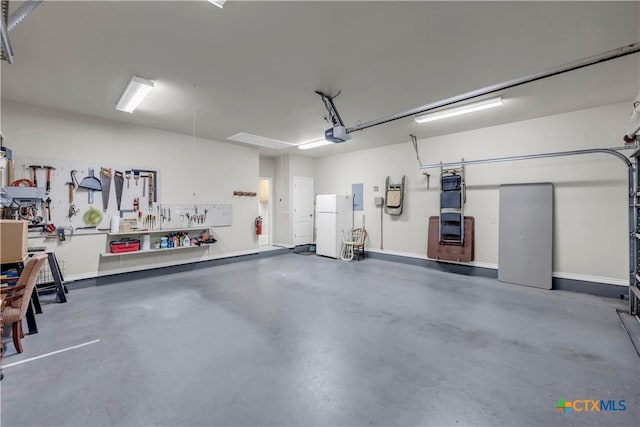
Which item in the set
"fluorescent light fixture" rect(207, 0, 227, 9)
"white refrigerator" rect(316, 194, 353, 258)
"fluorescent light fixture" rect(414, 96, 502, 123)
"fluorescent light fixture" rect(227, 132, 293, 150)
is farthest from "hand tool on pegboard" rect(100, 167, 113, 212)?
"fluorescent light fixture" rect(414, 96, 502, 123)

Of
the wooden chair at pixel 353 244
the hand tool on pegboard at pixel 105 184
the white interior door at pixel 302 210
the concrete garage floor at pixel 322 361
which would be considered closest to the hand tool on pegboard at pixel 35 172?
the hand tool on pegboard at pixel 105 184

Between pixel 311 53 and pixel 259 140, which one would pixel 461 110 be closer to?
pixel 311 53

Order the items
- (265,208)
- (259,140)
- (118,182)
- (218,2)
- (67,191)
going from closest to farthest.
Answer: (218,2) < (67,191) < (118,182) < (259,140) < (265,208)

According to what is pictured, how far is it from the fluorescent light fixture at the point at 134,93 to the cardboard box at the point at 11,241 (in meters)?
1.96

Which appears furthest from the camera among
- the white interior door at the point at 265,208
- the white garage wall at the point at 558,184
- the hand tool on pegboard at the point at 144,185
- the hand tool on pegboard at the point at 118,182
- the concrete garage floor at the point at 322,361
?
the white interior door at the point at 265,208

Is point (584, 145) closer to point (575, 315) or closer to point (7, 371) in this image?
point (575, 315)

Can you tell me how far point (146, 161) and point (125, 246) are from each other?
1.69 meters

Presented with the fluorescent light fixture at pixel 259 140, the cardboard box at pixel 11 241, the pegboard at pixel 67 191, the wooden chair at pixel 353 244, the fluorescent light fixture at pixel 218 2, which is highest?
the fluorescent light fixture at pixel 259 140

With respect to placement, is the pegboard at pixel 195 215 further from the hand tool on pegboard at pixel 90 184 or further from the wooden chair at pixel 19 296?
the wooden chair at pixel 19 296

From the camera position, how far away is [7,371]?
86.4 inches

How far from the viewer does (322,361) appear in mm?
2363

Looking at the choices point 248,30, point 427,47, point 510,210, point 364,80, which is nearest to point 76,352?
point 248,30

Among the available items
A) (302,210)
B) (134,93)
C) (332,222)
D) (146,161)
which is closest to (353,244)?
(332,222)

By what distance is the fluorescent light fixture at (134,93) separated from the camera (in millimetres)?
3285
